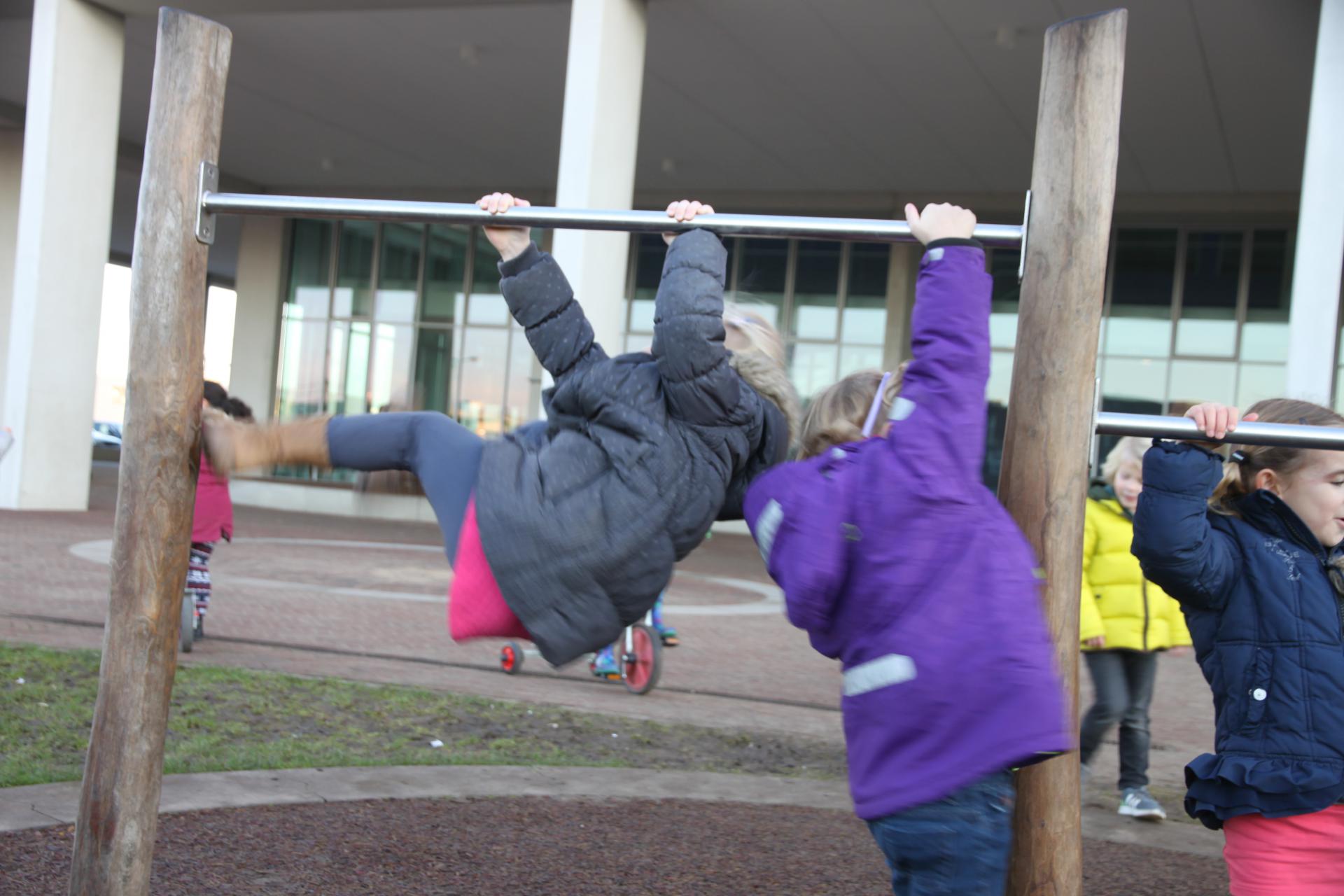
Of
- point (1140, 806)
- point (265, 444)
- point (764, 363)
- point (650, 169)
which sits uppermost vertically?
point (650, 169)

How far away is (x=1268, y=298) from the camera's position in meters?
20.8

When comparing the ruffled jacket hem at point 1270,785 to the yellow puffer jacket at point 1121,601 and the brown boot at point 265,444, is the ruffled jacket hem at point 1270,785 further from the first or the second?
the yellow puffer jacket at point 1121,601

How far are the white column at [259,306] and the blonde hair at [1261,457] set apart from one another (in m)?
24.4

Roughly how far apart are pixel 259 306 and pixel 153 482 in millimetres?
23833

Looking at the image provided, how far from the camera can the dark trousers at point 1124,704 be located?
5.29m

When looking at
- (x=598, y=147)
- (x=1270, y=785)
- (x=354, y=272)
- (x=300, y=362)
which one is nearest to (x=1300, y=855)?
(x=1270, y=785)

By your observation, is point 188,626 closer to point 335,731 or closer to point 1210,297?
point 335,731

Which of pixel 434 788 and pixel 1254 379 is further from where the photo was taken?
pixel 1254 379

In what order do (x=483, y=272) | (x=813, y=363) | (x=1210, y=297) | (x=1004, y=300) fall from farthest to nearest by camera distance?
(x=483, y=272) < (x=813, y=363) < (x=1004, y=300) < (x=1210, y=297)

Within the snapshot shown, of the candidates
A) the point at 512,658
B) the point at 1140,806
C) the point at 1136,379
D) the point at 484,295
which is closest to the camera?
the point at 1140,806

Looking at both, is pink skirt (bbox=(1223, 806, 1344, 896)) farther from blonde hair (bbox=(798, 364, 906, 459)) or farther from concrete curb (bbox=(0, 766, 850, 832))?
concrete curb (bbox=(0, 766, 850, 832))

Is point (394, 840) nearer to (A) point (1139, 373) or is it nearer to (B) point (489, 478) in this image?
(B) point (489, 478)

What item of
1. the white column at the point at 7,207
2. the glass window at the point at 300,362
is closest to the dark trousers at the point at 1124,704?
the glass window at the point at 300,362

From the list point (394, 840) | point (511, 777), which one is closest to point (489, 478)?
point (394, 840)
